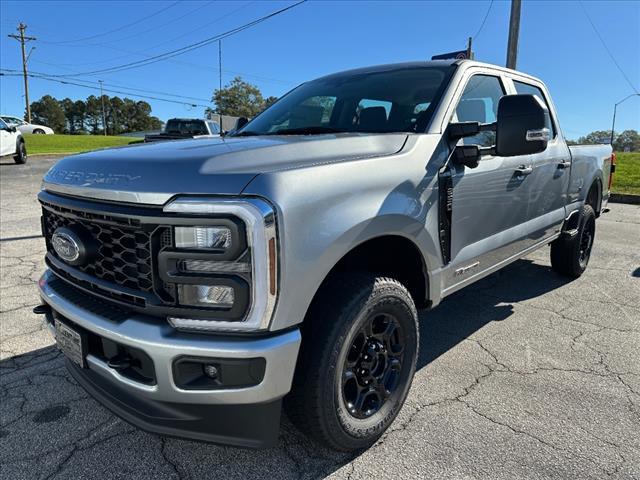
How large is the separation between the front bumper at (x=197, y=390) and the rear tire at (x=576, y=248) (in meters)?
3.85

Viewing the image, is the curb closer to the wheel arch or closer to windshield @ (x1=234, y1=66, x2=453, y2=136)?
windshield @ (x1=234, y1=66, x2=453, y2=136)

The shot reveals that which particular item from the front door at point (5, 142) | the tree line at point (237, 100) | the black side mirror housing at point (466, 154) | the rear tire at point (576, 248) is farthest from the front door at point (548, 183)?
the tree line at point (237, 100)

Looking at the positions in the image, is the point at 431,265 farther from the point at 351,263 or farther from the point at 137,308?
the point at 137,308

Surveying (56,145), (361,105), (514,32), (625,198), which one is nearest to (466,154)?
(361,105)

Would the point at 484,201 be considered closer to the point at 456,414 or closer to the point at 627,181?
the point at 456,414

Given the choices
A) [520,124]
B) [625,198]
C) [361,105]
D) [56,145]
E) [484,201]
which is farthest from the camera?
[56,145]

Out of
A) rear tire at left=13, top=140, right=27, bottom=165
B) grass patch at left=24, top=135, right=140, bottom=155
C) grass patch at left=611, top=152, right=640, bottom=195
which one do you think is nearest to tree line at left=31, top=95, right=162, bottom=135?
grass patch at left=24, top=135, right=140, bottom=155

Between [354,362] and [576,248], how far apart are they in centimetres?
361

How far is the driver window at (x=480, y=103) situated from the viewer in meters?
3.09

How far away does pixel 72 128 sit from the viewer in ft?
318

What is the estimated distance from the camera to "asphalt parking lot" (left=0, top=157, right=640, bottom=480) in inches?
87.6

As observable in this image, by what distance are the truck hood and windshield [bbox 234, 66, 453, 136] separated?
585mm

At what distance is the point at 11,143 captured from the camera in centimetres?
1479

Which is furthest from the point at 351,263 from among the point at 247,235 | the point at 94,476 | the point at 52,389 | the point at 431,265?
the point at 52,389
